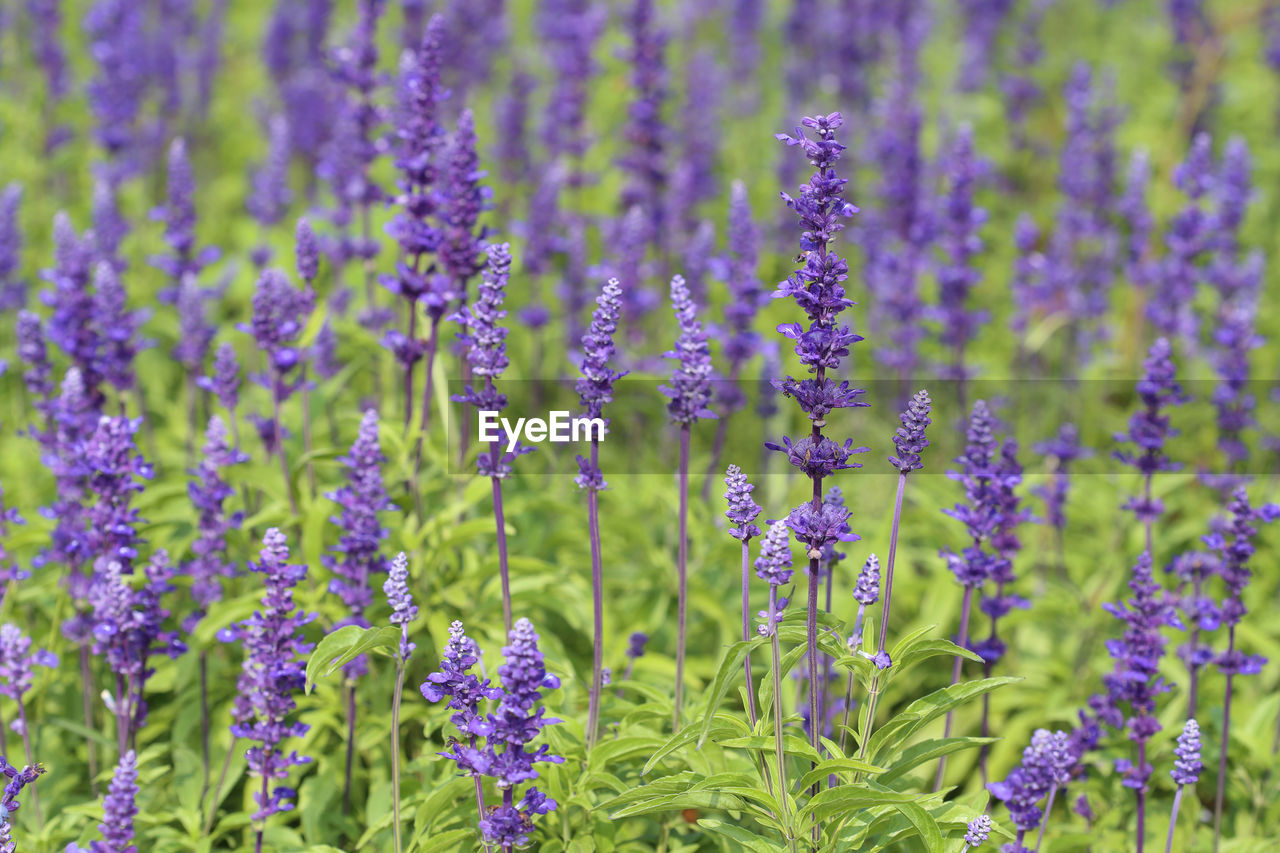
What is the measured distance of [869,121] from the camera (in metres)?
11.7

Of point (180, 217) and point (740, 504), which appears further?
point (180, 217)

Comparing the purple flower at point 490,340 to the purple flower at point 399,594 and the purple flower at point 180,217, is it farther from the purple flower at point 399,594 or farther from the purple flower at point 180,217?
the purple flower at point 180,217

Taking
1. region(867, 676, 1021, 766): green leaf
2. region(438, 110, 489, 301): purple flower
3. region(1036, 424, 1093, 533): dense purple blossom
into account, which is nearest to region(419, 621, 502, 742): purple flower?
region(867, 676, 1021, 766): green leaf

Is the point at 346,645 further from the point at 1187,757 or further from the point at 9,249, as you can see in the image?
the point at 9,249

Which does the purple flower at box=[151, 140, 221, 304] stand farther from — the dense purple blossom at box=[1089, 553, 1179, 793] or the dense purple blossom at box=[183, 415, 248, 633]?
the dense purple blossom at box=[1089, 553, 1179, 793]

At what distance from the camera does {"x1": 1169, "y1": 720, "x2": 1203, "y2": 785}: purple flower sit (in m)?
4.15

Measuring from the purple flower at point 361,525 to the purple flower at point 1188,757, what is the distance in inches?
120

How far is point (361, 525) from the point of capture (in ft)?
16.2

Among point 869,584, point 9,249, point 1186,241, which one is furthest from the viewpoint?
point 1186,241

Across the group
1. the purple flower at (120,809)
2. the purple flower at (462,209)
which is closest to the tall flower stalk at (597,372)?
the purple flower at (462,209)

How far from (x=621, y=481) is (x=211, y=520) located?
8.68 ft

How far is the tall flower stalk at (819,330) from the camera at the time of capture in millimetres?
3666

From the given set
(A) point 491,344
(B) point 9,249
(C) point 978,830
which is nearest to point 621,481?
(A) point 491,344

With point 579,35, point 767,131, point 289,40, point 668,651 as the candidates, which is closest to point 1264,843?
point 668,651
